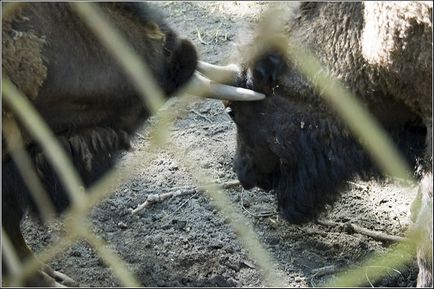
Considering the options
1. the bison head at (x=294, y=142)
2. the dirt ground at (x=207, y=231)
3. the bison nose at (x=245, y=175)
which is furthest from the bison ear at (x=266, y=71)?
the bison nose at (x=245, y=175)

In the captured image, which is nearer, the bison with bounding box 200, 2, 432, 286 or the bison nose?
the bison with bounding box 200, 2, 432, 286

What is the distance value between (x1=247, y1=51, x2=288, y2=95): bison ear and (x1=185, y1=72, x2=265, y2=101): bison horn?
0.07 ft

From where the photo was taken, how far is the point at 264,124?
240cm

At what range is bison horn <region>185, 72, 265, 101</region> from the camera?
2250 mm

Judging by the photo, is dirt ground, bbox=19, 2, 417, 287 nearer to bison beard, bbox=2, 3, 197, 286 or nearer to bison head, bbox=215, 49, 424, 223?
bison head, bbox=215, 49, 424, 223

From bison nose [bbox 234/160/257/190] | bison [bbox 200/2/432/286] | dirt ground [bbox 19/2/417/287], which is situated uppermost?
bison [bbox 200/2/432/286]

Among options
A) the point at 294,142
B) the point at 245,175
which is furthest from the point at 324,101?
the point at 245,175

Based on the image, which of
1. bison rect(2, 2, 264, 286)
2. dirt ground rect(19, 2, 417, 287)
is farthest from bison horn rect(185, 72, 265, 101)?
dirt ground rect(19, 2, 417, 287)

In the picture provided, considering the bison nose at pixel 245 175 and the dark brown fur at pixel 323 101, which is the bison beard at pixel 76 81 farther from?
the bison nose at pixel 245 175

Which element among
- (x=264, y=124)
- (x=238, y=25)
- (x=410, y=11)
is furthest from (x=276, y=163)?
(x=238, y=25)

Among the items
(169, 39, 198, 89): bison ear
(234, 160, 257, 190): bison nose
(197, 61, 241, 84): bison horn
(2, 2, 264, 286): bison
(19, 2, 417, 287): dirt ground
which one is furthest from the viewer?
(234, 160, 257, 190): bison nose

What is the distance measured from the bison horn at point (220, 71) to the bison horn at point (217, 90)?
0.02m

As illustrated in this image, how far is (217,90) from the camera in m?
2.30

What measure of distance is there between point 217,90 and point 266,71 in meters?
0.14
